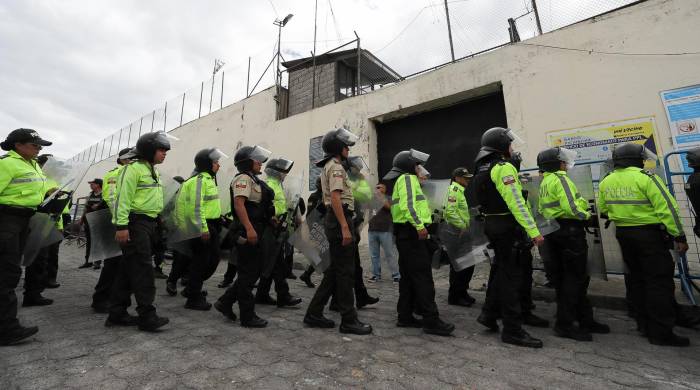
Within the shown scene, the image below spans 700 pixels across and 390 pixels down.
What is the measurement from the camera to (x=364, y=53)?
32.9ft

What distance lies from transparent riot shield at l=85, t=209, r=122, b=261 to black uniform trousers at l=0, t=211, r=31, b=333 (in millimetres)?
637

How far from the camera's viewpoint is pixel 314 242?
3721mm

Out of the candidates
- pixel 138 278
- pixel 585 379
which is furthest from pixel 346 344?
pixel 138 278

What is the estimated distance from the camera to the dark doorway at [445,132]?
24.4ft

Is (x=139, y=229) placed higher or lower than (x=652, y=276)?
higher

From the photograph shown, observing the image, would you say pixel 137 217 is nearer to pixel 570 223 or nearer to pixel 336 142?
pixel 336 142

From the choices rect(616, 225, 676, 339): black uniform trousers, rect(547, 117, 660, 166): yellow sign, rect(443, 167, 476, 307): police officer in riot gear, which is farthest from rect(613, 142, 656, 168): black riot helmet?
rect(547, 117, 660, 166): yellow sign

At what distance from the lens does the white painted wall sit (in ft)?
17.2

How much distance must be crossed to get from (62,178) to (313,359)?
3605 millimetres

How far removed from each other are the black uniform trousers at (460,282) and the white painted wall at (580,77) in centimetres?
310

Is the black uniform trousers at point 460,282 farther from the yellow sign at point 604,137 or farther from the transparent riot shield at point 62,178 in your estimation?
the transparent riot shield at point 62,178

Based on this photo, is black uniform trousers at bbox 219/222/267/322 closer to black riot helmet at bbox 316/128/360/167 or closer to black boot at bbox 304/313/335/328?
black boot at bbox 304/313/335/328

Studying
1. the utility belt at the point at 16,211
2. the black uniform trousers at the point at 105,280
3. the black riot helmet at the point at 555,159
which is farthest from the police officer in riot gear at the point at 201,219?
the black riot helmet at the point at 555,159

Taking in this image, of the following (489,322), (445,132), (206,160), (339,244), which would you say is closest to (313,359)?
(339,244)
